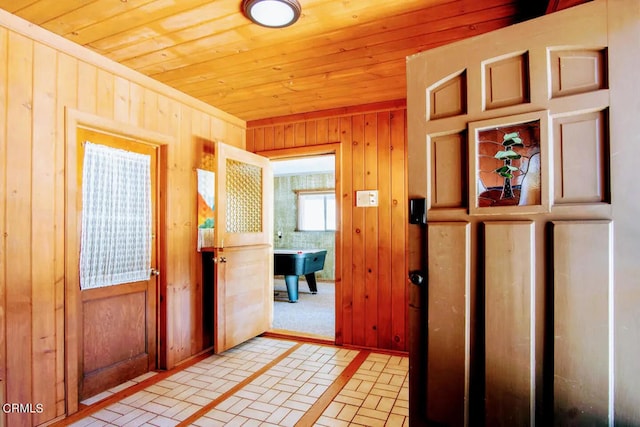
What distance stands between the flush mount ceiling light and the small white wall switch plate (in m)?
1.78

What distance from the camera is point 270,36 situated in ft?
7.09

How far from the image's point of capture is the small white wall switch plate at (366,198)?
11.0 ft

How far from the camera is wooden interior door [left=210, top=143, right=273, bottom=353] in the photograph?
3.09 meters

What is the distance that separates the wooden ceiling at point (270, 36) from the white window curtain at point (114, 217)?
733 millimetres

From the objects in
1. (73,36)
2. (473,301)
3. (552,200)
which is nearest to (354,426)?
(473,301)

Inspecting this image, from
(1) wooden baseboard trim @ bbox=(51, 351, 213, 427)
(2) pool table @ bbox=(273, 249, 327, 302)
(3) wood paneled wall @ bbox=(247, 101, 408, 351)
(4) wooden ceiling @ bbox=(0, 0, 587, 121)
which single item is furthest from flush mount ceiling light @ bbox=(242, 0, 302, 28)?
(2) pool table @ bbox=(273, 249, 327, 302)

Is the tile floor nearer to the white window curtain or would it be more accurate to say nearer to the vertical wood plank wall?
the vertical wood plank wall

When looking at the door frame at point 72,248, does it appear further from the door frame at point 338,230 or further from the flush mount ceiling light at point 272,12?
the door frame at point 338,230

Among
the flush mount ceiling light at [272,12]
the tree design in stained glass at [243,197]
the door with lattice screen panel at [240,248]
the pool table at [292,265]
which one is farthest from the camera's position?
the pool table at [292,265]

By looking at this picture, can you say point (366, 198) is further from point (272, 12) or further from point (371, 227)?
point (272, 12)

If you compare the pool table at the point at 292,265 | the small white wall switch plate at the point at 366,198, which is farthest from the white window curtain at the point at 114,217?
the pool table at the point at 292,265

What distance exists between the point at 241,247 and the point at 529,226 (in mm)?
2577

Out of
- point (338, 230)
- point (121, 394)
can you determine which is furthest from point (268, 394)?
point (338, 230)

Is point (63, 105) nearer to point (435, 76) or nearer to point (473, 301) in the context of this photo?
point (435, 76)
